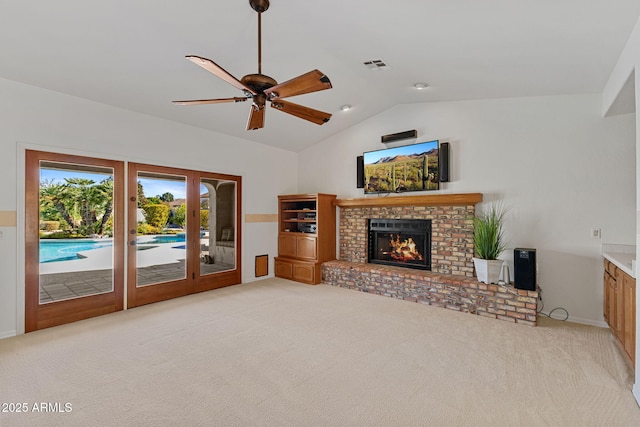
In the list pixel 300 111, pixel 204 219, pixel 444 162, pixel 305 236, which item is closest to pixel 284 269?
pixel 305 236

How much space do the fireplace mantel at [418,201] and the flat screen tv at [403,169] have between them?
230mm

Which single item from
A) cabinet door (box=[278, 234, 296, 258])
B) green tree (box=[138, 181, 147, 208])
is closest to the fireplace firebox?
cabinet door (box=[278, 234, 296, 258])

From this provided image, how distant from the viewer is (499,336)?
341 cm

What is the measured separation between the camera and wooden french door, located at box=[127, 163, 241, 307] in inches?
179

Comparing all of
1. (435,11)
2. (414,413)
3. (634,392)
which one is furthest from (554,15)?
(414,413)

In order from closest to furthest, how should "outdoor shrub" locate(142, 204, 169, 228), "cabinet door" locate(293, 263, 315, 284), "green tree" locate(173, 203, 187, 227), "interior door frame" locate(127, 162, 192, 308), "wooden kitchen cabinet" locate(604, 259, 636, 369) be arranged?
"wooden kitchen cabinet" locate(604, 259, 636, 369) < "interior door frame" locate(127, 162, 192, 308) < "outdoor shrub" locate(142, 204, 169, 228) < "green tree" locate(173, 203, 187, 227) < "cabinet door" locate(293, 263, 315, 284)

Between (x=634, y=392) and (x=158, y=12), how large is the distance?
16.1 ft

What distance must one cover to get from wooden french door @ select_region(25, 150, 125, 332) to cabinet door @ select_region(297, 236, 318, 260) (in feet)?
9.95

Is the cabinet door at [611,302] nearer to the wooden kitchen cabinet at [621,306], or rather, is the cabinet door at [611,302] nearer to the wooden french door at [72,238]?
the wooden kitchen cabinet at [621,306]

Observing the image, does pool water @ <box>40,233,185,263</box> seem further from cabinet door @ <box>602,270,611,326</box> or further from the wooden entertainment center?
cabinet door @ <box>602,270,611,326</box>

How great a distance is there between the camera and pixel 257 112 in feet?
9.52

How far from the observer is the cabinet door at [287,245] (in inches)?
249

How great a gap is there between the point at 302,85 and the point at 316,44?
4.57 ft

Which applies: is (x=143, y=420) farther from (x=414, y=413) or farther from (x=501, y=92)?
(x=501, y=92)
